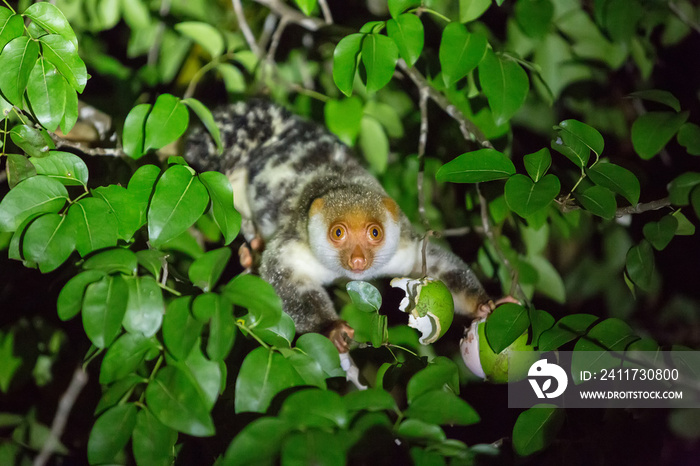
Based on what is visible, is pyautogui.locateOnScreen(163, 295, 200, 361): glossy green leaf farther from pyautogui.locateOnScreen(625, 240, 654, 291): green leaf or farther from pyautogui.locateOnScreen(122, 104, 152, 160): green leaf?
pyautogui.locateOnScreen(625, 240, 654, 291): green leaf

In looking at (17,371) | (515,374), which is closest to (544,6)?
(515,374)

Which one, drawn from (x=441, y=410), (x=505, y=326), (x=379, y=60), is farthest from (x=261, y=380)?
(x=379, y=60)

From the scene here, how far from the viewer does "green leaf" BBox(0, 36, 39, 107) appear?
49.2 inches

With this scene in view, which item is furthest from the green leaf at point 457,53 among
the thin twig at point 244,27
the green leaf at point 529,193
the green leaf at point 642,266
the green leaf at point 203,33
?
the thin twig at point 244,27

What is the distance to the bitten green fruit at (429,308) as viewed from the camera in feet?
5.04

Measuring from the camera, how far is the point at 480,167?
1.40 metres

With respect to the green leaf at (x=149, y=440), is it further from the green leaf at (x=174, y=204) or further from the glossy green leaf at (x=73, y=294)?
the green leaf at (x=174, y=204)

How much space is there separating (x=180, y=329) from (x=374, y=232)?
1.13 m

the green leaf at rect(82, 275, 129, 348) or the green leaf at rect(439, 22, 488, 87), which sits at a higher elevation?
the green leaf at rect(439, 22, 488, 87)

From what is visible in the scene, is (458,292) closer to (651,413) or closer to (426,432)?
(651,413)

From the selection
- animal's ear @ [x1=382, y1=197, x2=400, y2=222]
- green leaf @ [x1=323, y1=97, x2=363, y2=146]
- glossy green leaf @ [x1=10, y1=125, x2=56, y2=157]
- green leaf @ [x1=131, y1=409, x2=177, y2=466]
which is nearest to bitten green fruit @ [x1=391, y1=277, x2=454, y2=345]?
animal's ear @ [x1=382, y1=197, x2=400, y2=222]

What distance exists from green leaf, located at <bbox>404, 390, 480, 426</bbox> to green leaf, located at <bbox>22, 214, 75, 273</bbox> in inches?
34.0

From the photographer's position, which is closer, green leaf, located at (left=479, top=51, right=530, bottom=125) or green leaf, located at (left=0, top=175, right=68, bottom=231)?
green leaf, located at (left=0, top=175, right=68, bottom=231)

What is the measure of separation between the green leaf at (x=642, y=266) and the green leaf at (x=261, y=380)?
96 centimetres
